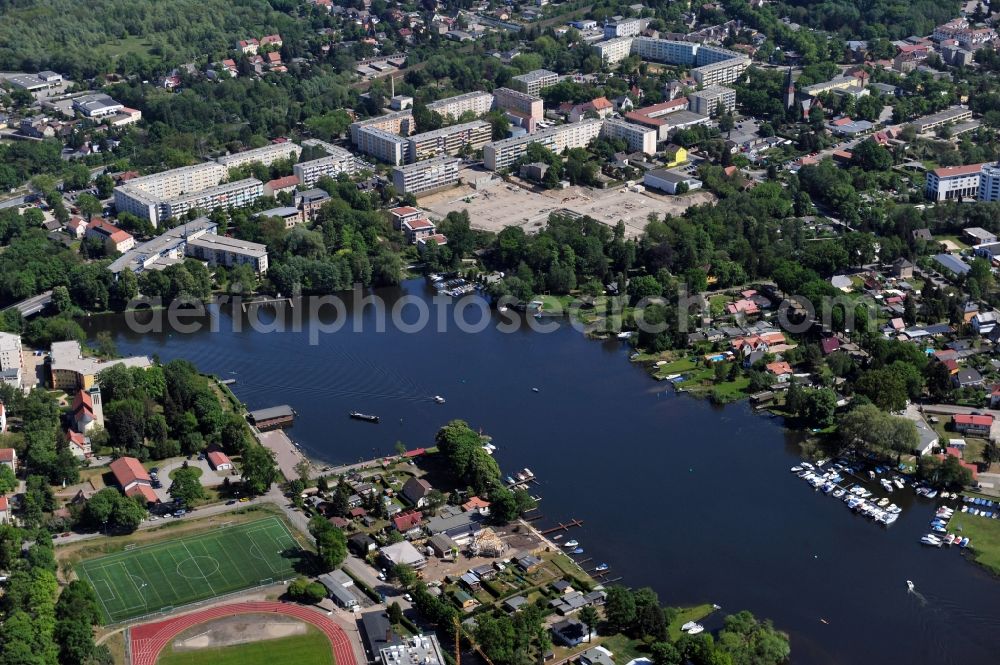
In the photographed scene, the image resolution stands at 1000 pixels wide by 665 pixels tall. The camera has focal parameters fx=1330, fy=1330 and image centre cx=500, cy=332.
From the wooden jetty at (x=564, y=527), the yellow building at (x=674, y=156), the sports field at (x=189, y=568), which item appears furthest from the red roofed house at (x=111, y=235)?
the wooden jetty at (x=564, y=527)

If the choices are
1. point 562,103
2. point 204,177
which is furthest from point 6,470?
point 562,103

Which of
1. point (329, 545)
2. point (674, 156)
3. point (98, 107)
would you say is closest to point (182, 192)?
point (98, 107)

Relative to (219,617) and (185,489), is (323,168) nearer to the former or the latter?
(185,489)

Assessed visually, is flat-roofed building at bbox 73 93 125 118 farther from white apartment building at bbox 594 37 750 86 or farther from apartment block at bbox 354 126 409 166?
white apartment building at bbox 594 37 750 86

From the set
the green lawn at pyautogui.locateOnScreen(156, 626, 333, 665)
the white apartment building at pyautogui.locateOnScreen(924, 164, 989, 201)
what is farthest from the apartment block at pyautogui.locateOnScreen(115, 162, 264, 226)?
the white apartment building at pyautogui.locateOnScreen(924, 164, 989, 201)

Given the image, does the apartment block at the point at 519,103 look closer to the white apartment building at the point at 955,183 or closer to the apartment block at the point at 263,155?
the apartment block at the point at 263,155
